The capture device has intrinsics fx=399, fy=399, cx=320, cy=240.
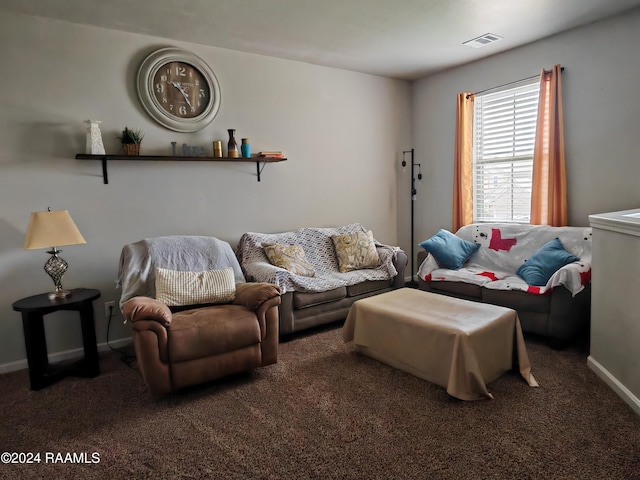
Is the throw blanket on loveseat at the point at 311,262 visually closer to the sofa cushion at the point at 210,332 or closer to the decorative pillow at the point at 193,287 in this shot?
the decorative pillow at the point at 193,287

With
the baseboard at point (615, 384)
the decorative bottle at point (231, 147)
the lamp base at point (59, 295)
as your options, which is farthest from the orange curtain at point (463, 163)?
the lamp base at point (59, 295)

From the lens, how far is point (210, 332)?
2.47m

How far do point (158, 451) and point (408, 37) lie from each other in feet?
12.0

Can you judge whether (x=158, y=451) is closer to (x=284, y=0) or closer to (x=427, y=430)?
(x=427, y=430)

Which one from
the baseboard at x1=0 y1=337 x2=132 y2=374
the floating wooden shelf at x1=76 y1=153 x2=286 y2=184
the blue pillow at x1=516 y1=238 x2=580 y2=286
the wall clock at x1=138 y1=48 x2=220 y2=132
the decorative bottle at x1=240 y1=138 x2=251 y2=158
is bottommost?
the baseboard at x1=0 y1=337 x2=132 y2=374

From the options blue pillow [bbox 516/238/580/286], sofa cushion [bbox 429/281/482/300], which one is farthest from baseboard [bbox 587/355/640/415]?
sofa cushion [bbox 429/281/482/300]

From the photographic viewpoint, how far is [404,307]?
2803mm

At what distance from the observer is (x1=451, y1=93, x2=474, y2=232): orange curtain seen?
4.47 metres

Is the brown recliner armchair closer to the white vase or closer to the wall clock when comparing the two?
the white vase

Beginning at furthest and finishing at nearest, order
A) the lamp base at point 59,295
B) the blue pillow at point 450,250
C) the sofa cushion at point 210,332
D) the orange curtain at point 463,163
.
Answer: the orange curtain at point 463,163 < the blue pillow at point 450,250 < the lamp base at point 59,295 < the sofa cushion at point 210,332

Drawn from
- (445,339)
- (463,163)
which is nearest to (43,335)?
(445,339)

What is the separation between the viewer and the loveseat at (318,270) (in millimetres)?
3338

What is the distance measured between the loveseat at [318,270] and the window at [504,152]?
1.25m

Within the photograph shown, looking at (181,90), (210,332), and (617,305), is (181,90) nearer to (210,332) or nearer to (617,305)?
(210,332)
